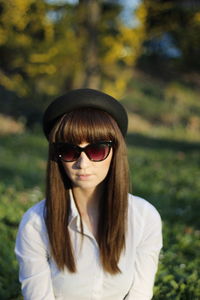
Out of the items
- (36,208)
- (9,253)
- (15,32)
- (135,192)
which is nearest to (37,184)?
(135,192)

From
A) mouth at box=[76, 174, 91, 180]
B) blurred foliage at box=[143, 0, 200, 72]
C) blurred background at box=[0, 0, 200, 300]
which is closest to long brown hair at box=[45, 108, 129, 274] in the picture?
mouth at box=[76, 174, 91, 180]

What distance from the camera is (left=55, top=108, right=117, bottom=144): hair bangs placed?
1.96m

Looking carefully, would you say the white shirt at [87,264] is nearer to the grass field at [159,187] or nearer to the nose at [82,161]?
the nose at [82,161]

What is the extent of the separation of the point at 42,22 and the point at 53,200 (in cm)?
1227

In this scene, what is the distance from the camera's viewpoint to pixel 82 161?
2023 mm

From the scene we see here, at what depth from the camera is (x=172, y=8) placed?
15766 mm

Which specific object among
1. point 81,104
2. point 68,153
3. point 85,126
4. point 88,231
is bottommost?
point 88,231

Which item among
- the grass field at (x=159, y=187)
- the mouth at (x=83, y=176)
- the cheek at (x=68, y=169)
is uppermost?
the cheek at (x=68, y=169)

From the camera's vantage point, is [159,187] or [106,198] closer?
[106,198]

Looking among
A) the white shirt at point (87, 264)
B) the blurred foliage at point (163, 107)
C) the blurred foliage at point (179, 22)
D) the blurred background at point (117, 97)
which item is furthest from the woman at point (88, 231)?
the blurred foliage at point (163, 107)

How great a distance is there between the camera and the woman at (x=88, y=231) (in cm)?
202

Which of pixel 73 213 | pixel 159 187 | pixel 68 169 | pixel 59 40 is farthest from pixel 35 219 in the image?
pixel 59 40

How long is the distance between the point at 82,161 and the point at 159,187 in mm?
4887

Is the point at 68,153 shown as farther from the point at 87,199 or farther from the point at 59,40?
the point at 59,40
